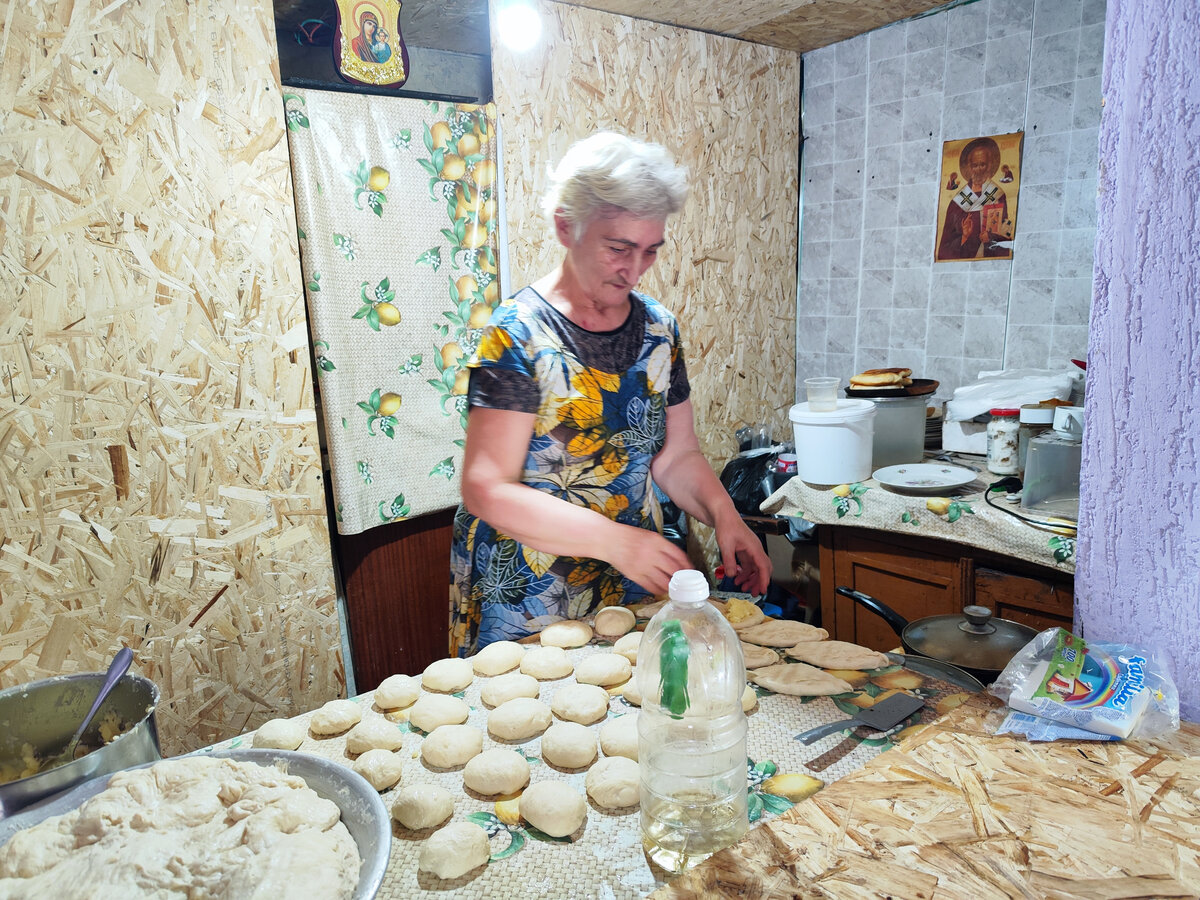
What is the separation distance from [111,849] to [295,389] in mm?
1859

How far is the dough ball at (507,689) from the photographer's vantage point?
3.78 feet

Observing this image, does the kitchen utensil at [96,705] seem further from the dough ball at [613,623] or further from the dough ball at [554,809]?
the dough ball at [613,623]

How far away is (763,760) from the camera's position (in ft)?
3.15

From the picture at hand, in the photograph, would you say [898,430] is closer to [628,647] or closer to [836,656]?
[836,656]

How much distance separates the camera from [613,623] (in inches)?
55.1

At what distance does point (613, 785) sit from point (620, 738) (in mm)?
125

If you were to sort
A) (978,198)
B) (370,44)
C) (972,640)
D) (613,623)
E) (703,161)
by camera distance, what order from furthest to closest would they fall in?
(703,161), (978,198), (370,44), (613,623), (972,640)

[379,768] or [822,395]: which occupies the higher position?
[822,395]

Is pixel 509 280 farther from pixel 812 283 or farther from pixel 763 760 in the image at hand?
pixel 763 760

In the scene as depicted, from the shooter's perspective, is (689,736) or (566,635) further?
(566,635)

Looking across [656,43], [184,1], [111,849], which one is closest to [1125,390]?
[111,849]

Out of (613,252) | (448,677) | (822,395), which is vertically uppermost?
(613,252)

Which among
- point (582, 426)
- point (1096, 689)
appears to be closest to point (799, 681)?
point (1096, 689)

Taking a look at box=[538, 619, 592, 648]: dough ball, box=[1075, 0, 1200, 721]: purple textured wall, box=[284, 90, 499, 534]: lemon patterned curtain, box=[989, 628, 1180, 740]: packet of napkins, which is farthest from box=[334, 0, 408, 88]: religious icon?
box=[989, 628, 1180, 740]: packet of napkins
